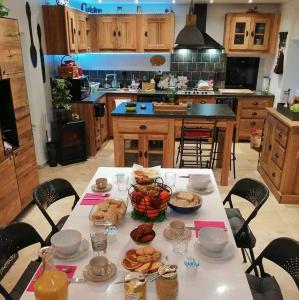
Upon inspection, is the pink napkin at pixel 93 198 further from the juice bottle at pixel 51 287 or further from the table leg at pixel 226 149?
the table leg at pixel 226 149

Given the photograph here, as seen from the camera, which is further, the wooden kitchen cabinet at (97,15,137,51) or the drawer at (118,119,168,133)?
the wooden kitchen cabinet at (97,15,137,51)

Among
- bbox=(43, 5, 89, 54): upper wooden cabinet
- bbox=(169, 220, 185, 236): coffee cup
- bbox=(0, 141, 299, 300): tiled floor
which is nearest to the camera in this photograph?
bbox=(169, 220, 185, 236): coffee cup

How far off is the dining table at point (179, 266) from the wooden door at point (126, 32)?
4.37 metres

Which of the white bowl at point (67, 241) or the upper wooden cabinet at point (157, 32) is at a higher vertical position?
the upper wooden cabinet at point (157, 32)

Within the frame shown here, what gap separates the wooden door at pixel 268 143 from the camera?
3937 mm

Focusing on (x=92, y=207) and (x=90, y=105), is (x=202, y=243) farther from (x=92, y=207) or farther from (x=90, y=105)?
(x=90, y=105)

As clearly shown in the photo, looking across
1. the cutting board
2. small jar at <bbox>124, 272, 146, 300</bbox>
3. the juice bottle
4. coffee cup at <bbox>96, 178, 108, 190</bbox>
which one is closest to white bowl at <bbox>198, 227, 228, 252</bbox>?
small jar at <bbox>124, 272, 146, 300</bbox>

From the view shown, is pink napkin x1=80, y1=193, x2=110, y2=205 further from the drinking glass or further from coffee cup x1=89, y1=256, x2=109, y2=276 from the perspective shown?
coffee cup x1=89, y1=256, x2=109, y2=276

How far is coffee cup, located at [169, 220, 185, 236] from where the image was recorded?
5.29 feet

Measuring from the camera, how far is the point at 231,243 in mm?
1601

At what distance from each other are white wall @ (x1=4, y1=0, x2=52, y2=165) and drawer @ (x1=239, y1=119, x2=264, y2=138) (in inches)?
138

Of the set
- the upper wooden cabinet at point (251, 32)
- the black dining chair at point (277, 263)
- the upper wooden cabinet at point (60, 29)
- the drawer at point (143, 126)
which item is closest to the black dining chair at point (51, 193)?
the black dining chair at point (277, 263)

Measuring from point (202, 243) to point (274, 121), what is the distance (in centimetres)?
283

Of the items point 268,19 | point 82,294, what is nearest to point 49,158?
point 82,294
